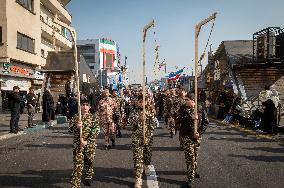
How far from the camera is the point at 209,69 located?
36.8 m

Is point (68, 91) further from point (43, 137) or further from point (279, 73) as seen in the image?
point (279, 73)

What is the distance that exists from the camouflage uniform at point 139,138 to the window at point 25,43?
23.1 meters

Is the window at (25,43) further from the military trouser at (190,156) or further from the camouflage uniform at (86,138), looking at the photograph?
the military trouser at (190,156)

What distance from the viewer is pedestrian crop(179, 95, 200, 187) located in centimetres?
660

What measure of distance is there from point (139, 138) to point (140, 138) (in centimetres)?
2

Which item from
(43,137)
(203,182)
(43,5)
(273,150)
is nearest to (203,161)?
(203,182)

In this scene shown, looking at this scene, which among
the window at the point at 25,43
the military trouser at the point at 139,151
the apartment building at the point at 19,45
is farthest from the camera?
the window at the point at 25,43

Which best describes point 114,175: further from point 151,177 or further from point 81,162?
point 81,162

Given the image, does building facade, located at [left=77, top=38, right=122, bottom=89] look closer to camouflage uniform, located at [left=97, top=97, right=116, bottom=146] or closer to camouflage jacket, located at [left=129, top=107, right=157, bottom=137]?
camouflage uniform, located at [left=97, top=97, right=116, bottom=146]

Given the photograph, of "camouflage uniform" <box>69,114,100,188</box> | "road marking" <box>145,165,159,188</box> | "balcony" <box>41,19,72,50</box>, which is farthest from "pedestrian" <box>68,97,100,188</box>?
"balcony" <box>41,19,72,50</box>

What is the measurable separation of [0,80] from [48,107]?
30.0 feet

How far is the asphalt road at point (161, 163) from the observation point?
273 inches

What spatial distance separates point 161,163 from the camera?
28.3 ft

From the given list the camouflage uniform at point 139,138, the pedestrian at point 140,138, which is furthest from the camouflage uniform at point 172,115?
the camouflage uniform at point 139,138
